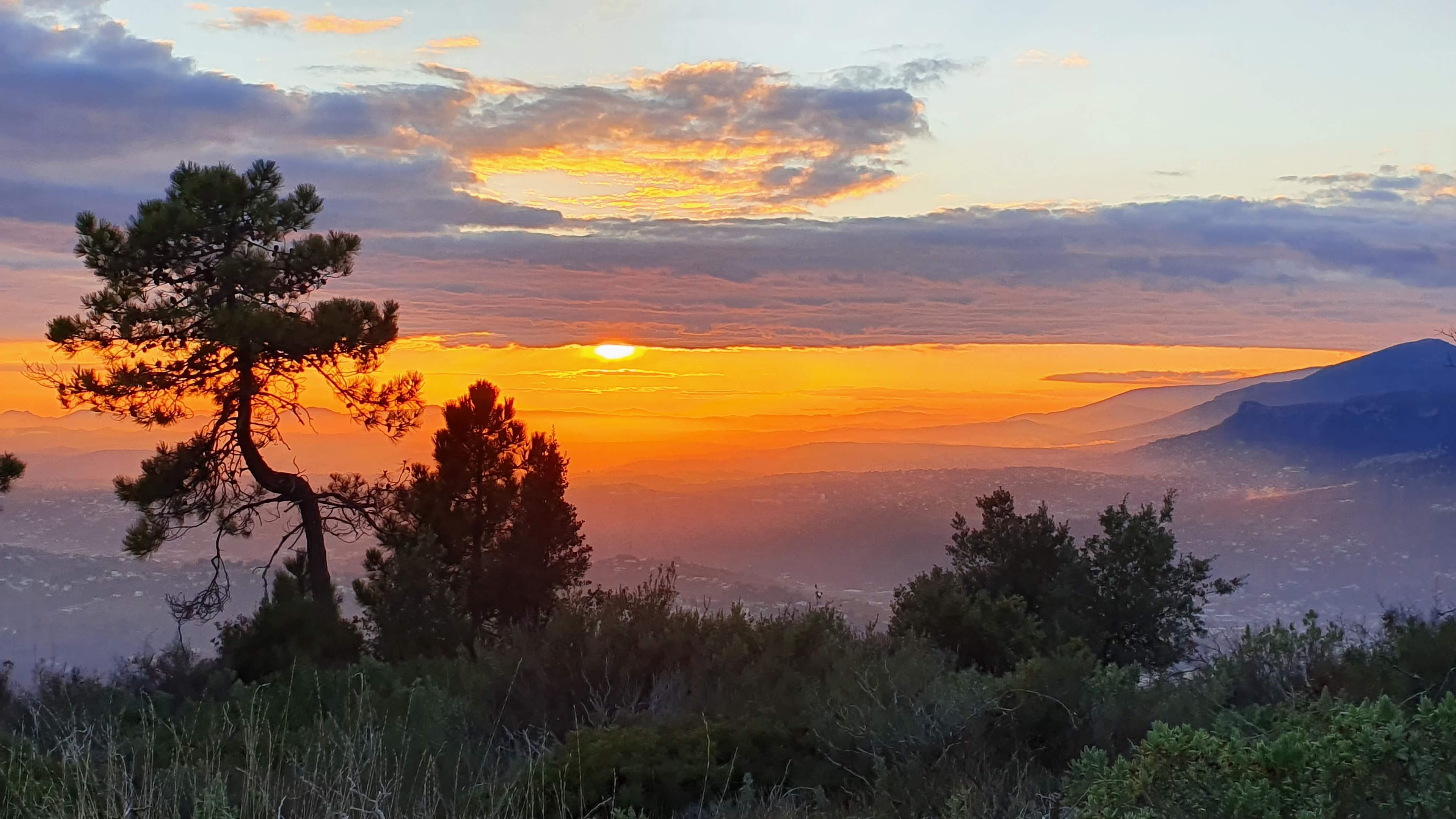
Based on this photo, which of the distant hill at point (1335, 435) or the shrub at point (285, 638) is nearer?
the shrub at point (285, 638)

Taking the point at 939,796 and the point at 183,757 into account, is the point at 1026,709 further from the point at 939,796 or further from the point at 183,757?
the point at 183,757

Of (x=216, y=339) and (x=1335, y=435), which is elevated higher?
(x=216, y=339)

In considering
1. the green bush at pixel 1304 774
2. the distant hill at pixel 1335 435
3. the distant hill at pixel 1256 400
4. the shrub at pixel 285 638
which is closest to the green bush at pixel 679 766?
the green bush at pixel 1304 774

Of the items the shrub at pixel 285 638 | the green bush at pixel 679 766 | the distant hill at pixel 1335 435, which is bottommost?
the distant hill at pixel 1335 435

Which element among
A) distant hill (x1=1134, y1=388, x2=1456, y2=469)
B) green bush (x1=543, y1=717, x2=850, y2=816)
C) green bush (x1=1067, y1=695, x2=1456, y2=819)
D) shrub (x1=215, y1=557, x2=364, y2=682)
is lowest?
distant hill (x1=1134, y1=388, x2=1456, y2=469)

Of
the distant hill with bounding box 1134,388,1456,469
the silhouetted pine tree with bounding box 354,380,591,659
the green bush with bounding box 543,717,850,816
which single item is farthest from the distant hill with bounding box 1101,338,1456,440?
the green bush with bounding box 543,717,850,816

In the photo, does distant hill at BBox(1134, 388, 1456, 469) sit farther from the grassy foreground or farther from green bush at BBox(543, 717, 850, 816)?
green bush at BBox(543, 717, 850, 816)

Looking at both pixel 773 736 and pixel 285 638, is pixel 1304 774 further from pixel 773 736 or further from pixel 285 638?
pixel 285 638

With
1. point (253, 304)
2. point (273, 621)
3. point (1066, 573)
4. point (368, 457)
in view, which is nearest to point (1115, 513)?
point (1066, 573)

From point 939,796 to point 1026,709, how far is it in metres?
1.28

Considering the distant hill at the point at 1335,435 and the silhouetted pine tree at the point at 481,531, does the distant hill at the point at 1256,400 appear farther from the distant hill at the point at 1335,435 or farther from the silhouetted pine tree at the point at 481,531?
the silhouetted pine tree at the point at 481,531

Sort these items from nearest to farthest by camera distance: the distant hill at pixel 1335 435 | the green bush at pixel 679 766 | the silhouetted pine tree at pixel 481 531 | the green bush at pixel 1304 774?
1. the green bush at pixel 1304 774
2. the green bush at pixel 679 766
3. the silhouetted pine tree at pixel 481 531
4. the distant hill at pixel 1335 435

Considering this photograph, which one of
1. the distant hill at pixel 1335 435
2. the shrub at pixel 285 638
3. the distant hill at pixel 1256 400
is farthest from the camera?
the distant hill at pixel 1256 400

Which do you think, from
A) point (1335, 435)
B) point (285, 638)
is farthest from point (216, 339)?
point (1335, 435)
